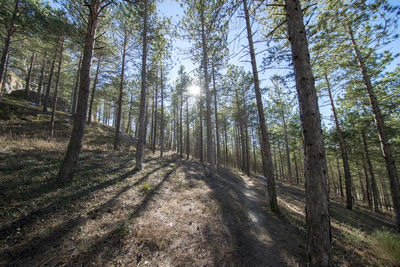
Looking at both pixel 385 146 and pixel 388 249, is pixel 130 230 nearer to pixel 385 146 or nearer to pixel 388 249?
pixel 388 249

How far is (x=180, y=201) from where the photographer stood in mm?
5609

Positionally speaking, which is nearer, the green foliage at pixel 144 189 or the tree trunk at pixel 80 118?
the tree trunk at pixel 80 118

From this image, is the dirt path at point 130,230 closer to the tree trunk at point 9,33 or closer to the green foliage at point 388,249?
the green foliage at point 388,249

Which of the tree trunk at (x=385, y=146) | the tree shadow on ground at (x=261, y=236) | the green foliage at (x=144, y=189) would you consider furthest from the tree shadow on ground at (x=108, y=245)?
the tree trunk at (x=385, y=146)

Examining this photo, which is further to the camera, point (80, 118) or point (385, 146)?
point (385, 146)

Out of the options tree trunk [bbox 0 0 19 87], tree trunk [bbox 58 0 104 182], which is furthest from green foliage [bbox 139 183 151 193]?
tree trunk [bbox 0 0 19 87]

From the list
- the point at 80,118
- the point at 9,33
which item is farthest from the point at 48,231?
the point at 9,33

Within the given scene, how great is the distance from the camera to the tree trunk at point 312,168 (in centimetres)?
251

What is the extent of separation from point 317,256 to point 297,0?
17.0 feet

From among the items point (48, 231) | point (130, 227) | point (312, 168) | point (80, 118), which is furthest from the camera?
point (80, 118)

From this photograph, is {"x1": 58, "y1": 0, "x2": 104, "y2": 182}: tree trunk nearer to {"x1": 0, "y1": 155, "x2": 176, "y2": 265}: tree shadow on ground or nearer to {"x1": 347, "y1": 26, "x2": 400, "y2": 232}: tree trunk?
{"x1": 0, "y1": 155, "x2": 176, "y2": 265}: tree shadow on ground

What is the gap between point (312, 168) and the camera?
8.56 ft

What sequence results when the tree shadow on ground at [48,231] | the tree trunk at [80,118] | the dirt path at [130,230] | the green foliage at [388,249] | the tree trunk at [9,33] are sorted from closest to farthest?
the tree shadow on ground at [48,231] → the dirt path at [130,230] → the green foliage at [388,249] → the tree trunk at [80,118] → the tree trunk at [9,33]

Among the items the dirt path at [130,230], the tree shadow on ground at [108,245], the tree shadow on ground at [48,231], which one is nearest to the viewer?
the tree shadow on ground at [48,231]
